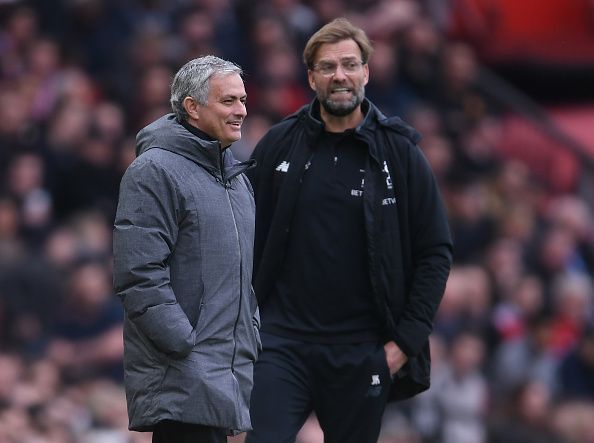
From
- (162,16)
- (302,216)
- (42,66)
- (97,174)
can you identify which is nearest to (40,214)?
(97,174)

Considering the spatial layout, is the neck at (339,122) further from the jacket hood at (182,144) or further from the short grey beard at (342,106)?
the jacket hood at (182,144)

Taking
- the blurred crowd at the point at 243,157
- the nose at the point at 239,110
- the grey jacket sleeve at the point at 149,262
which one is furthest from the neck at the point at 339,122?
the blurred crowd at the point at 243,157

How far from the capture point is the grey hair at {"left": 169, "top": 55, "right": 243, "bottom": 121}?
5.05 m

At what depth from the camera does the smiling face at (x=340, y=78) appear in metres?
5.88

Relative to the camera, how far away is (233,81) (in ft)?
16.6

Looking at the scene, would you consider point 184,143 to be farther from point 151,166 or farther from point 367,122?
point 367,122

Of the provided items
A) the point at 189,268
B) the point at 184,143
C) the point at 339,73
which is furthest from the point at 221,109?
the point at 339,73

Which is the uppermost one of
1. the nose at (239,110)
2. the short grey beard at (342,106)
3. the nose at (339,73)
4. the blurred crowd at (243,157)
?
the nose at (339,73)

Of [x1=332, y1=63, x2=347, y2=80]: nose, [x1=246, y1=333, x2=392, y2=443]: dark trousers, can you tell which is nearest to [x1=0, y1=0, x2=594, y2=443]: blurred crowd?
[x1=246, y1=333, x2=392, y2=443]: dark trousers

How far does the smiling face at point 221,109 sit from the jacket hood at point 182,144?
50 millimetres

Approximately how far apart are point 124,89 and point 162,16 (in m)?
0.98

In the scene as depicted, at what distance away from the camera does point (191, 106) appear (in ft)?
16.7

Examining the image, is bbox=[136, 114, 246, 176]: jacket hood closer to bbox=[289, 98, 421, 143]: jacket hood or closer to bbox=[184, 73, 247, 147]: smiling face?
bbox=[184, 73, 247, 147]: smiling face

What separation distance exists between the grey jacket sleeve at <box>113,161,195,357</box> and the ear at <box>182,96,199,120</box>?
300 mm
